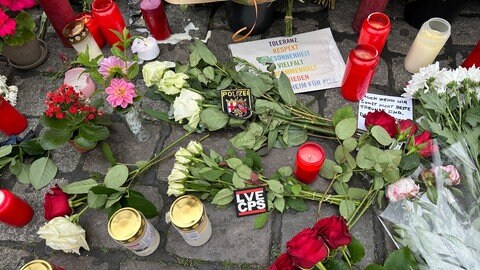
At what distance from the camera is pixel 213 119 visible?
4.87 feet

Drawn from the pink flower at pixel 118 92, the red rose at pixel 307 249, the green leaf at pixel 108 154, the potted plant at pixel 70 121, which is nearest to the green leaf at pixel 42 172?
the potted plant at pixel 70 121

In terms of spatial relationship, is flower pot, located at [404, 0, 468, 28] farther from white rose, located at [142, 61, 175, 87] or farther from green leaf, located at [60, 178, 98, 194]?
green leaf, located at [60, 178, 98, 194]

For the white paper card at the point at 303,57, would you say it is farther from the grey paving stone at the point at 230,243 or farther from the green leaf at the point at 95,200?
the green leaf at the point at 95,200

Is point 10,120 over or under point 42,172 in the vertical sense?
over

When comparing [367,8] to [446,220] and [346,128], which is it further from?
[446,220]

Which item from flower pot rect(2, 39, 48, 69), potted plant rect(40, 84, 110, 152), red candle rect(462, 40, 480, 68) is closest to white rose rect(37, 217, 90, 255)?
potted plant rect(40, 84, 110, 152)

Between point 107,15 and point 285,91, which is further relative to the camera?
point 107,15

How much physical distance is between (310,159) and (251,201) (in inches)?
→ 9.8

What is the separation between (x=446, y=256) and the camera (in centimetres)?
102

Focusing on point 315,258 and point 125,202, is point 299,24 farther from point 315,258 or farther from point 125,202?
point 315,258

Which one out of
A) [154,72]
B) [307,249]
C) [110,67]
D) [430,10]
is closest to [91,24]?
[154,72]

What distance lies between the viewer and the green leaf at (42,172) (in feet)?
4.88

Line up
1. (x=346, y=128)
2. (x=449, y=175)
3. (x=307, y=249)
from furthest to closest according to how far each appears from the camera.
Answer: (x=346, y=128) < (x=449, y=175) < (x=307, y=249)

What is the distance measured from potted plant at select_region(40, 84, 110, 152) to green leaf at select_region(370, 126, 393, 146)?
0.94 metres
